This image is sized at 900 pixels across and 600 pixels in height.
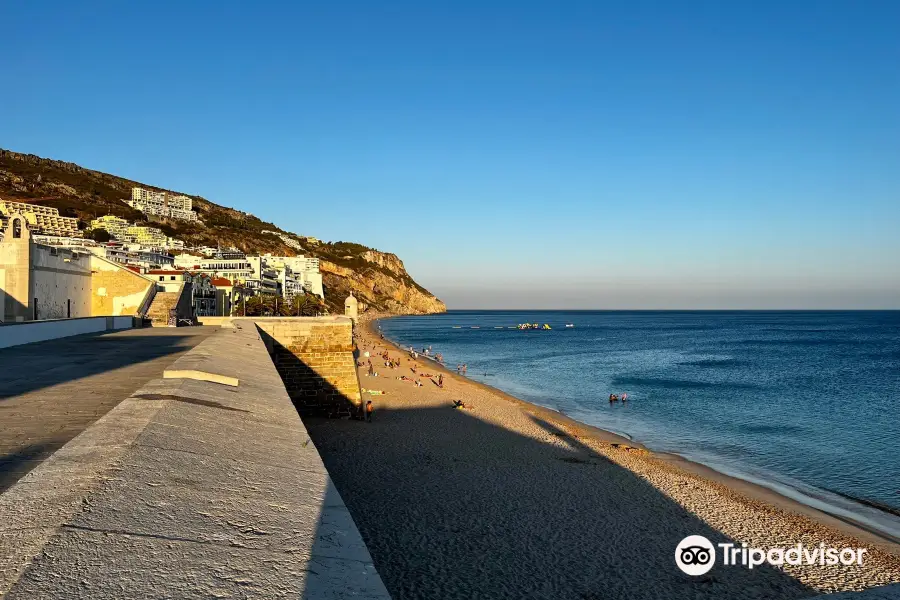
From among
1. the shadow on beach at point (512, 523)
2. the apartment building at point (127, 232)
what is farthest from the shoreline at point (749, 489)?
the apartment building at point (127, 232)

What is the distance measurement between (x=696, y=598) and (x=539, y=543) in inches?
126

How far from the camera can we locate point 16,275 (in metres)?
25.1

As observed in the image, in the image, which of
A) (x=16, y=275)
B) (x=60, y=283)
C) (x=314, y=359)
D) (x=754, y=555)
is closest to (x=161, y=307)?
(x=60, y=283)

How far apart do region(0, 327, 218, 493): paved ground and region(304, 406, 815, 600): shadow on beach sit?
5530 millimetres

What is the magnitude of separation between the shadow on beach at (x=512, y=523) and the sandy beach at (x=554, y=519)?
0.14ft

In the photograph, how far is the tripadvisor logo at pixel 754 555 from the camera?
11.9m

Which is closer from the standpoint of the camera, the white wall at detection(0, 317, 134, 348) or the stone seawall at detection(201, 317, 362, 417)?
the white wall at detection(0, 317, 134, 348)

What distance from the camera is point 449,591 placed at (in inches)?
388

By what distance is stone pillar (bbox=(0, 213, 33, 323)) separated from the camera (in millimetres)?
24844

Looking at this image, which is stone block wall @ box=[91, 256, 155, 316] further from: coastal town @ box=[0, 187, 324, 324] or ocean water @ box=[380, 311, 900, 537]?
ocean water @ box=[380, 311, 900, 537]

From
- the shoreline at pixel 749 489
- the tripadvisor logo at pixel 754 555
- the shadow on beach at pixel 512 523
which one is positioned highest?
the shadow on beach at pixel 512 523

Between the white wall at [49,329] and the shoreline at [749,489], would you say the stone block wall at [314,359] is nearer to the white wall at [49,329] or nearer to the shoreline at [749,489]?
the white wall at [49,329]

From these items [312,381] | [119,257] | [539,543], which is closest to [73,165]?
[119,257]

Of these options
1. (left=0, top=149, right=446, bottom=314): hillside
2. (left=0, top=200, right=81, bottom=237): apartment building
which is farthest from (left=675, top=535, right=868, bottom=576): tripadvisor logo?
(left=0, top=149, right=446, bottom=314): hillside
